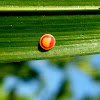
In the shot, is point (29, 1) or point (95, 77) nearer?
point (29, 1)

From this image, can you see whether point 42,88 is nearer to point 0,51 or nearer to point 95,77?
point 95,77

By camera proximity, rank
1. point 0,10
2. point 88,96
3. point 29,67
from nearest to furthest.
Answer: point 0,10 → point 29,67 → point 88,96

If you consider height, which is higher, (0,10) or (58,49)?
(0,10)

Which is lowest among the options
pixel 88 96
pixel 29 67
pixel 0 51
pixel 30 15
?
pixel 88 96

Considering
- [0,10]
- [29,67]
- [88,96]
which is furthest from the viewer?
[88,96]

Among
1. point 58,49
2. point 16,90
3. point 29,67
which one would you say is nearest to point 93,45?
point 58,49

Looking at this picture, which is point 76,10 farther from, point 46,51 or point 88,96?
point 88,96
